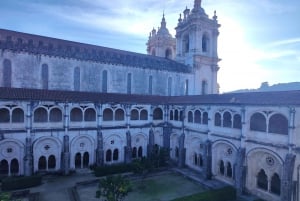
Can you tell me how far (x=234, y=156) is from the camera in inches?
965

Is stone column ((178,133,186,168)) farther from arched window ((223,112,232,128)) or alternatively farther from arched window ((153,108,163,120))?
arched window ((223,112,232,128))

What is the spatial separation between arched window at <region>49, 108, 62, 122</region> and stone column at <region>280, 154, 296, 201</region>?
24.2 m

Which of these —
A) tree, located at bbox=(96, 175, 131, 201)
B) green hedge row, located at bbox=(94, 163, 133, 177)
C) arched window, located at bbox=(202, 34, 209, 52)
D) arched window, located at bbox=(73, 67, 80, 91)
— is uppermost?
arched window, located at bbox=(202, 34, 209, 52)

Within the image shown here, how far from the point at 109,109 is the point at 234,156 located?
16666mm

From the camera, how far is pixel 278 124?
2003cm

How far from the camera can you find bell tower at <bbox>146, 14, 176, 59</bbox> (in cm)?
5512

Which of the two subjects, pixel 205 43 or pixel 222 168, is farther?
pixel 205 43

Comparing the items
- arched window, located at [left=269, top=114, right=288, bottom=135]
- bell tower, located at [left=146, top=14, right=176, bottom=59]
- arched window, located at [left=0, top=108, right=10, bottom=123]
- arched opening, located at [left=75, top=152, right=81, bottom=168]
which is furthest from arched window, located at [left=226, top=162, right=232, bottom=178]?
bell tower, located at [left=146, top=14, right=176, bottom=59]

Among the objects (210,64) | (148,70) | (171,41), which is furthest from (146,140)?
(171,41)

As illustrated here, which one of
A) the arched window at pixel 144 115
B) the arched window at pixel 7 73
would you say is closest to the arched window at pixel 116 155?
the arched window at pixel 144 115

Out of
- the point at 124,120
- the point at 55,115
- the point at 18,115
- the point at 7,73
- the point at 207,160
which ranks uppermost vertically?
the point at 7,73

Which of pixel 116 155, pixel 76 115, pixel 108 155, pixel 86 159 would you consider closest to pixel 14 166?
pixel 86 159

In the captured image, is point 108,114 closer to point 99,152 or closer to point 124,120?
point 124,120

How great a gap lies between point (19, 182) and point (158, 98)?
69.3 ft
